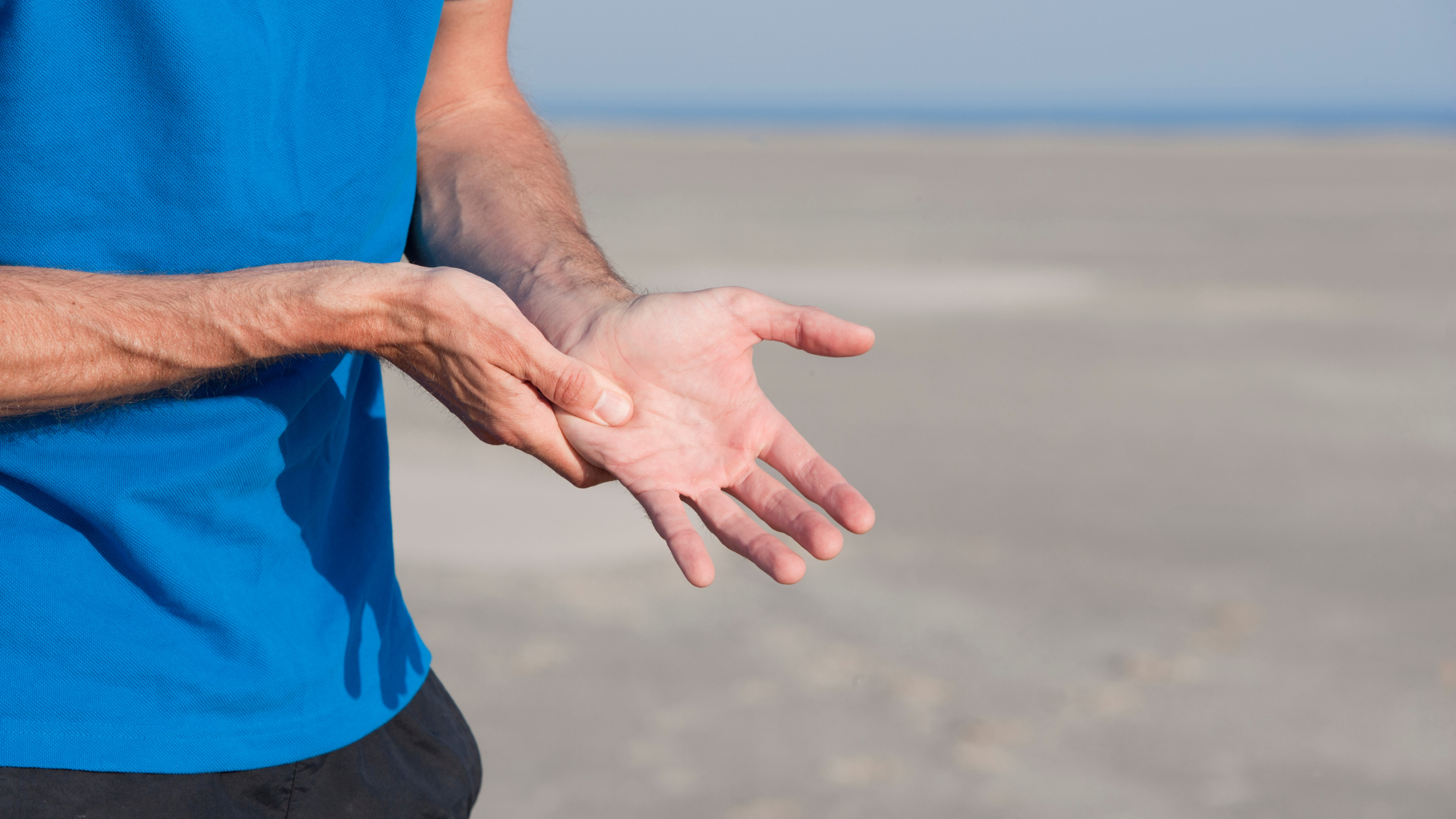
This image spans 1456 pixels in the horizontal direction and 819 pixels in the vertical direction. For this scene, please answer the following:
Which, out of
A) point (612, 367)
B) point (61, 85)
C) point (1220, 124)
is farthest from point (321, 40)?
point (1220, 124)

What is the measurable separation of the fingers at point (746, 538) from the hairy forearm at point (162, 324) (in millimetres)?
464

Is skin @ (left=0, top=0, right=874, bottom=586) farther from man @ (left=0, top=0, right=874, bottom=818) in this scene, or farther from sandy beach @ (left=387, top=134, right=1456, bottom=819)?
sandy beach @ (left=387, top=134, right=1456, bottom=819)

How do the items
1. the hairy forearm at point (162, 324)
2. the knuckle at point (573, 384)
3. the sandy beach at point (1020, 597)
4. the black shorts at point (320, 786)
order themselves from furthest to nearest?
the sandy beach at point (1020, 597), the knuckle at point (573, 384), the black shorts at point (320, 786), the hairy forearm at point (162, 324)

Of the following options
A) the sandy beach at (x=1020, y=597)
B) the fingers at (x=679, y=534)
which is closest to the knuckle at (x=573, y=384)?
the fingers at (x=679, y=534)

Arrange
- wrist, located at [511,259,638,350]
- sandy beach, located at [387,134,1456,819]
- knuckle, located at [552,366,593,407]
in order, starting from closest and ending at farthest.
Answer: knuckle, located at [552,366,593,407], wrist, located at [511,259,638,350], sandy beach, located at [387,134,1456,819]

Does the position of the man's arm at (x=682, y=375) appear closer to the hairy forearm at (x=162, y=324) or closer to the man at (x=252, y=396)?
the man at (x=252, y=396)

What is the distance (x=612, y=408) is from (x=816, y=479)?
0.99 ft

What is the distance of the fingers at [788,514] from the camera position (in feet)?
5.09

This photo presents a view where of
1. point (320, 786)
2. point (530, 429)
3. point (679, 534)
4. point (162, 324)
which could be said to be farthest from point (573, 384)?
point (320, 786)

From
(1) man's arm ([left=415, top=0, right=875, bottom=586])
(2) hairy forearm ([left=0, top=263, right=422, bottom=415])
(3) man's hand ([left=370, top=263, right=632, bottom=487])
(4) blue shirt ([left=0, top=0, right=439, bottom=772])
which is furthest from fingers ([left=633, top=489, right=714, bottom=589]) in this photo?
(4) blue shirt ([left=0, top=0, right=439, bottom=772])

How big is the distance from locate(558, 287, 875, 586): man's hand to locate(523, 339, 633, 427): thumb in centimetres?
3

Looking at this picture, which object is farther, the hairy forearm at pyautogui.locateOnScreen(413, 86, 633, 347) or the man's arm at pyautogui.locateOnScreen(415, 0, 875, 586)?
the hairy forearm at pyautogui.locateOnScreen(413, 86, 633, 347)

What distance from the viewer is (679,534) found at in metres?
1.53

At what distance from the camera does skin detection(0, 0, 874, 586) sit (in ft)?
4.55
